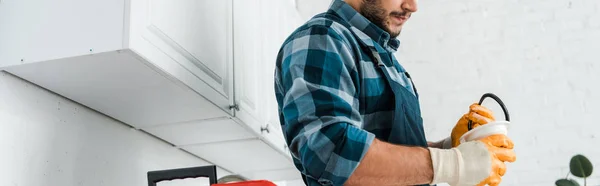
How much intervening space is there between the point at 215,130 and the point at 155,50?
21.3 inches

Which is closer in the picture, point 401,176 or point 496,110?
point 401,176

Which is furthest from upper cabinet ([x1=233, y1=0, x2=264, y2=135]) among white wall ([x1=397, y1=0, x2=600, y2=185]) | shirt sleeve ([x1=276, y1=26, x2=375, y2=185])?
white wall ([x1=397, y1=0, x2=600, y2=185])

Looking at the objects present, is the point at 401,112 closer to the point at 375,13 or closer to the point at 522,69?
the point at 375,13

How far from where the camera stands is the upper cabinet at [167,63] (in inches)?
53.2

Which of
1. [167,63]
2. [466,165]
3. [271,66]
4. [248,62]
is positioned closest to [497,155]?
[466,165]

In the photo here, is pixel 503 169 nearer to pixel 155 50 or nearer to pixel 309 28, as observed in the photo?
pixel 309 28

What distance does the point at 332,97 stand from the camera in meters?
1.18

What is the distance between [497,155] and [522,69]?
179cm

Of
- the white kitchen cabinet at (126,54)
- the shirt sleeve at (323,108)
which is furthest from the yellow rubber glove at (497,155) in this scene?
the white kitchen cabinet at (126,54)

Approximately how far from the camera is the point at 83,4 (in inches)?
54.0

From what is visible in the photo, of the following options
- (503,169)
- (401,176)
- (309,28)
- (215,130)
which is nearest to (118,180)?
(215,130)

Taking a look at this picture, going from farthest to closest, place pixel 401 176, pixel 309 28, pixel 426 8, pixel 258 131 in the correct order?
pixel 426 8, pixel 258 131, pixel 309 28, pixel 401 176

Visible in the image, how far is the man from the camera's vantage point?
116cm

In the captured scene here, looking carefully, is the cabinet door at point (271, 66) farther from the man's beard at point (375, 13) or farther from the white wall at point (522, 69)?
the white wall at point (522, 69)
